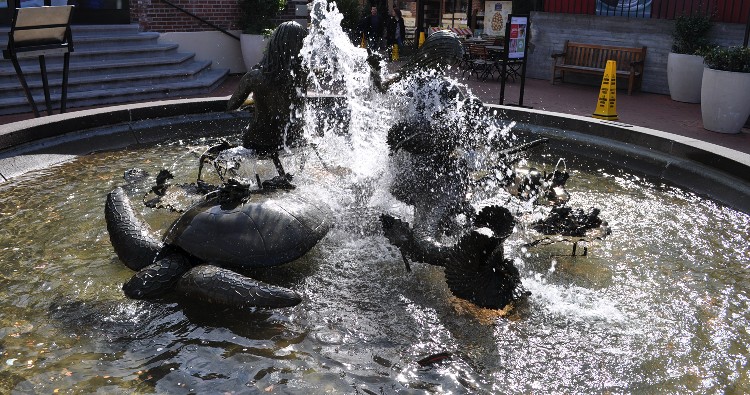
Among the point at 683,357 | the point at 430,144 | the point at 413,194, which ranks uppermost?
A: the point at 430,144

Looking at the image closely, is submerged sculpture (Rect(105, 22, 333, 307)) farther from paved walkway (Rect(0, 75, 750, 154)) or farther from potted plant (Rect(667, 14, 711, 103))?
potted plant (Rect(667, 14, 711, 103))

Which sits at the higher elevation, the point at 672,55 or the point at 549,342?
the point at 672,55

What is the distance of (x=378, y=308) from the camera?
4.05 meters

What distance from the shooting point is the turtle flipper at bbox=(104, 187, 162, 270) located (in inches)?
168

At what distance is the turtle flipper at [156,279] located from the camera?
397cm

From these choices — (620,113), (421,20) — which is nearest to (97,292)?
(620,113)

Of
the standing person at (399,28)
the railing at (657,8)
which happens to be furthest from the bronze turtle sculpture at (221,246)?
the standing person at (399,28)

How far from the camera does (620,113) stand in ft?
40.0

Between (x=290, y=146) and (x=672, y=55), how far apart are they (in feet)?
34.5

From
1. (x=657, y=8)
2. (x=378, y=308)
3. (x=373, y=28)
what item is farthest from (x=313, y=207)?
(x=373, y=28)

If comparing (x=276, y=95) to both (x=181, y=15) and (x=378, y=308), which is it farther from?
(x=181, y=15)

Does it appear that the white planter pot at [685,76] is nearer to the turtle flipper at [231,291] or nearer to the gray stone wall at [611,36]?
the gray stone wall at [611,36]

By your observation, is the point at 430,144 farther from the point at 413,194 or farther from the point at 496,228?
the point at 496,228

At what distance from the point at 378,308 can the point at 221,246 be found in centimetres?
103
